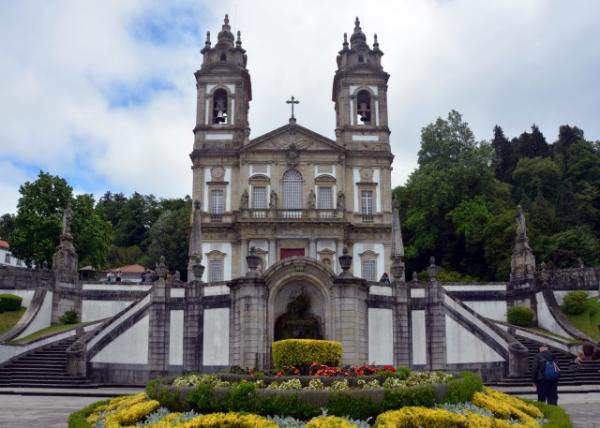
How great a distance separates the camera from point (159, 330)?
24031mm

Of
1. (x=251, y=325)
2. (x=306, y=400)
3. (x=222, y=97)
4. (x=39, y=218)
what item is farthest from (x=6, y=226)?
(x=306, y=400)

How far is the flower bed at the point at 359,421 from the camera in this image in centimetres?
947

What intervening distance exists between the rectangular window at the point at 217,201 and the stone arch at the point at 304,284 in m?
21.1

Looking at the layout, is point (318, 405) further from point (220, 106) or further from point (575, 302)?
point (220, 106)

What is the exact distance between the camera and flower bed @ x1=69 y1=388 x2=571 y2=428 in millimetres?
9469

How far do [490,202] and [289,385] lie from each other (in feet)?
142

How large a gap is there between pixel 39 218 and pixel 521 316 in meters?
32.1

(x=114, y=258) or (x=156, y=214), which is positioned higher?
(x=156, y=214)

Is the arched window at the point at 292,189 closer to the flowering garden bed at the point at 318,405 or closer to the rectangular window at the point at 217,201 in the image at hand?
the rectangular window at the point at 217,201

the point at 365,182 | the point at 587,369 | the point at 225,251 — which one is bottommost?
the point at 587,369

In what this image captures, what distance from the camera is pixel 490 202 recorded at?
5094cm

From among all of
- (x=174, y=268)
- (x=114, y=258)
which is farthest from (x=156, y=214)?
(x=174, y=268)

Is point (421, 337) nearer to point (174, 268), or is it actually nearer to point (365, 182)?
point (365, 182)

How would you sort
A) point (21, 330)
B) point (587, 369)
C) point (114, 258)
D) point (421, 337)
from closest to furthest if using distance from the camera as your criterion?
point (587, 369) → point (421, 337) → point (21, 330) → point (114, 258)
